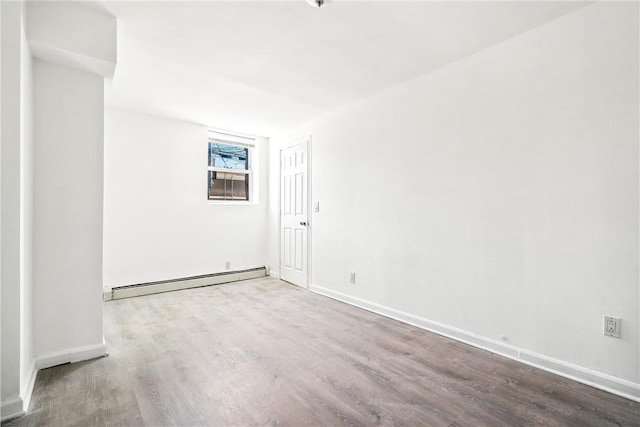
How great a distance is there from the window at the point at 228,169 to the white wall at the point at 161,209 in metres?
0.20

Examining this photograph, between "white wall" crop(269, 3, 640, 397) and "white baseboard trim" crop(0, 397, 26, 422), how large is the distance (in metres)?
2.77

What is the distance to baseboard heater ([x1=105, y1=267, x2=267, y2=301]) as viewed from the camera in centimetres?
385

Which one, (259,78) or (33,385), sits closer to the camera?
(33,385)

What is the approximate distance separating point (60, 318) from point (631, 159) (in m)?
3.84

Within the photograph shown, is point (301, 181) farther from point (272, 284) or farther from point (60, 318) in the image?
point (60, 318)

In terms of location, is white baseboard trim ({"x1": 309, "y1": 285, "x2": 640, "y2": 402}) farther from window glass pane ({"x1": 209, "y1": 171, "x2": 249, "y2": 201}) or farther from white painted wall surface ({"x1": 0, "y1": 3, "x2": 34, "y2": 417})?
window glass pane ({"x1": 209, "y1": 171, "x2": 249, "y2": 201})

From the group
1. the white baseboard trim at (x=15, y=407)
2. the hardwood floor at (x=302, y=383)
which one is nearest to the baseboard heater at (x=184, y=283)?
the hardwood floor at (x=302, y=383)

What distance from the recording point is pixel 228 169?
502 cm

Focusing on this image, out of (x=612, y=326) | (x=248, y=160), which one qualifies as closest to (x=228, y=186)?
(x=248, y=160)

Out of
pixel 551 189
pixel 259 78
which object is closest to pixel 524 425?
pixel 551 189

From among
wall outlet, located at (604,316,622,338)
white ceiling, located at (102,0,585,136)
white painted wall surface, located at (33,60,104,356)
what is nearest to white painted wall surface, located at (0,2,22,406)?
white painted wall surface, located at (33,60,104,356)

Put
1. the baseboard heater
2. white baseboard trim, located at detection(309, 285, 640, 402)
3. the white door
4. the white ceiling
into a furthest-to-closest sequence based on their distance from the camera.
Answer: the white door
the baseboard heater
the white ceiling
white baseboard trim, located at detection(309, 285, 640, 402)

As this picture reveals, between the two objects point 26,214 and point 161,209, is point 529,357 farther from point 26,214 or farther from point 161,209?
point 161,209

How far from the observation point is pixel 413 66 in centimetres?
273
